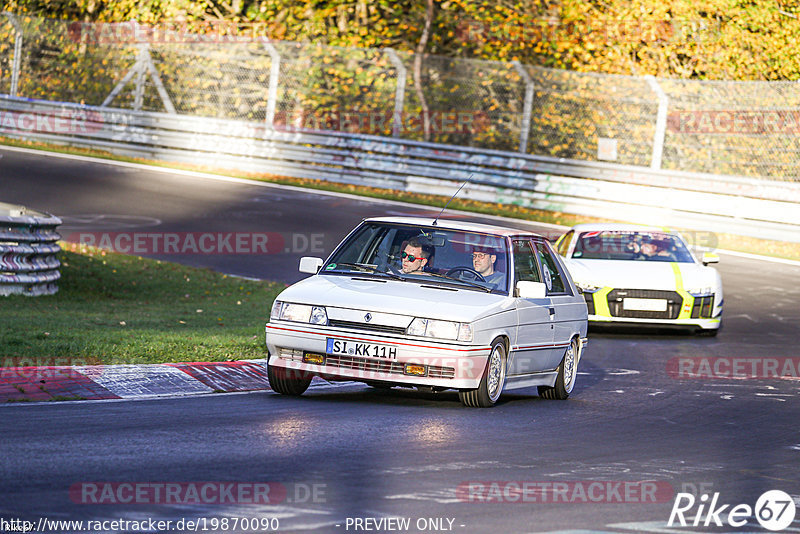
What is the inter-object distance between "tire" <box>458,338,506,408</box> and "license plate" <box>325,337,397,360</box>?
2.59 ft

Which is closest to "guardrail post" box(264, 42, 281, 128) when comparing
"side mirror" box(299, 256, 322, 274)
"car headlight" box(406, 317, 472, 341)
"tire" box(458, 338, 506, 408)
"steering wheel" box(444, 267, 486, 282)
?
"side mirror" box(299, 256, 322, 274)

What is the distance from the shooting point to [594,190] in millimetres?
27719

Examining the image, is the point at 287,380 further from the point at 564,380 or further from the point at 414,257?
the point at 564,380

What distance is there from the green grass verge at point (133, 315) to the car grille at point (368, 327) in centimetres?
217

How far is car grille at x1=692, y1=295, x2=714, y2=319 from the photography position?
1641cm

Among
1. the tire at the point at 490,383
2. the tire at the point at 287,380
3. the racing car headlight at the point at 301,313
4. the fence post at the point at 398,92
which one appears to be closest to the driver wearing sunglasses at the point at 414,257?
the tire at the point at 490,383

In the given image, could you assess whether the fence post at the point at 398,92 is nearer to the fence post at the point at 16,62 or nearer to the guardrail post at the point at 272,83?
the guardrail post at the point at 272,83

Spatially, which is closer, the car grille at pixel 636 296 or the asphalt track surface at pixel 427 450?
the asphalt track surface at pixel 427 450

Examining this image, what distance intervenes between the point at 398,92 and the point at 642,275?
49.2 ft

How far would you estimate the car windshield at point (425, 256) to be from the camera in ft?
34.2

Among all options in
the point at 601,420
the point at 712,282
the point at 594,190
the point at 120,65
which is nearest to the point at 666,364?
the point at 712,282

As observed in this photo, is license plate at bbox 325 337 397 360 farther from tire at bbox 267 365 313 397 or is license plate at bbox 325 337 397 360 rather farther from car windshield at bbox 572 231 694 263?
car windshield at bbox 572 231 694 263

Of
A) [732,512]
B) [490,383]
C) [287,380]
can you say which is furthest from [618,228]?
[732,512]

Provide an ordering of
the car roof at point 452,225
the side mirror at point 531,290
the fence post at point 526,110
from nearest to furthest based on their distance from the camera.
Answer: the side mirror at point 531,290, the car roof at point 452,225, the fence post at point 526,110
